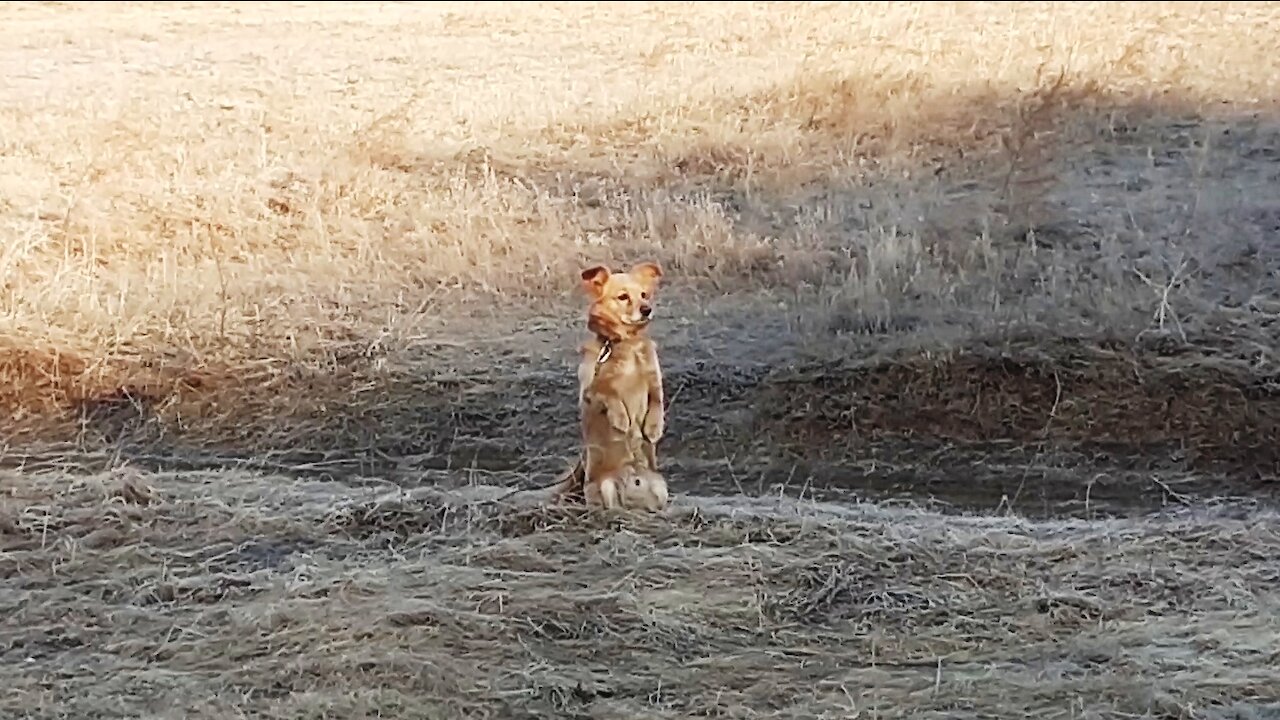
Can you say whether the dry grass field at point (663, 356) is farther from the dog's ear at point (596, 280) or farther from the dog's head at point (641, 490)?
the dog's ear at point (596, 280)

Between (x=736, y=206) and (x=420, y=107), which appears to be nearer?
(x=736, y=206)

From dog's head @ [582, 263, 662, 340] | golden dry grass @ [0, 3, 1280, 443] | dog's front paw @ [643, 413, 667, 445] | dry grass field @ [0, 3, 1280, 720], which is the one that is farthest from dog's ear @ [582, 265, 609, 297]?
golden dry grass @ [0, 3, 1280, 443]

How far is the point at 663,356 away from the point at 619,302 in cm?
82

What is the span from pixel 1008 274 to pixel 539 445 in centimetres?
95

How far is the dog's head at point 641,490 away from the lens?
191 centimetres

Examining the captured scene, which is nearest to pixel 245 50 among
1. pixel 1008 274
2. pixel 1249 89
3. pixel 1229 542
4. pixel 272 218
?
pixel 272 218

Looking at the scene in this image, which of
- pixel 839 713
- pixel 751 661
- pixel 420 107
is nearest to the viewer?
pixel 839 713

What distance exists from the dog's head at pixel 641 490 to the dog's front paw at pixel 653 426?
45 mm

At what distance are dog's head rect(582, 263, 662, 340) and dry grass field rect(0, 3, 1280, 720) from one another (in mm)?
254

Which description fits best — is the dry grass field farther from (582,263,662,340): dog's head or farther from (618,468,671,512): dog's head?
(582,263,662,340): dog's head

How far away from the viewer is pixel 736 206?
306cm

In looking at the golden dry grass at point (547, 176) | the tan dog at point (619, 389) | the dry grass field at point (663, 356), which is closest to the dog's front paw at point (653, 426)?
the tan dog at point (619, 389)

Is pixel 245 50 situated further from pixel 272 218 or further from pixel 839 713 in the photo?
pixel 839 713

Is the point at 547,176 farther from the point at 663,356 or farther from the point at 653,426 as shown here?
the point at 653,426
